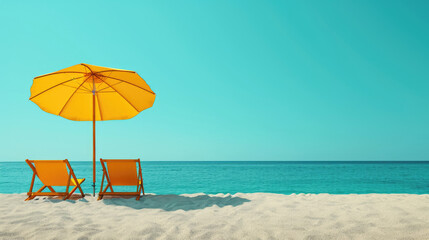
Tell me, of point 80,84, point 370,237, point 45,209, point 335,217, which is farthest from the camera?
point 80,84

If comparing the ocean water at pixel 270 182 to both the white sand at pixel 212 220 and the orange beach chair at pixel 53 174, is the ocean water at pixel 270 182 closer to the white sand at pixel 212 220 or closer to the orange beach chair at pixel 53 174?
the orange beach chair at pixel 53 174

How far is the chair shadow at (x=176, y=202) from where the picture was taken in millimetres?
4332

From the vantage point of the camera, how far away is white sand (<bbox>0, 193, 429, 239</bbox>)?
2.63 meters

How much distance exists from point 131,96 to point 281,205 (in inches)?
135

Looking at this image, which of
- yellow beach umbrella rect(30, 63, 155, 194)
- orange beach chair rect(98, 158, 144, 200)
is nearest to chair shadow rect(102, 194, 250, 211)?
orange beach chair rect(98, 158, 144, 200)

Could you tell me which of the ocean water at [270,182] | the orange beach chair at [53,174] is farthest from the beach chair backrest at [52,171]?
the ocean water at [270,182]

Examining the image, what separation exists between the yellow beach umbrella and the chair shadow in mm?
1271

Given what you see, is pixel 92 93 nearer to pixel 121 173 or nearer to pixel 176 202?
pixel 121 173

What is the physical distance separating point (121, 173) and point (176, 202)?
1.31 m

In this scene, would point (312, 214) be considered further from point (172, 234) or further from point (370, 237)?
point (172, 234)

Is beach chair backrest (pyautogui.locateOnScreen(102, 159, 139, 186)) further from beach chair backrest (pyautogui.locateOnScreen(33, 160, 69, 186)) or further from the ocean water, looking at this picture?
the ocean water

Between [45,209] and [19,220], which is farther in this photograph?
[45,209]

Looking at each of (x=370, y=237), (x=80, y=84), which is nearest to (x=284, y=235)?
(x=370, y=237)

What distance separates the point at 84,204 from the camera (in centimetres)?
452
